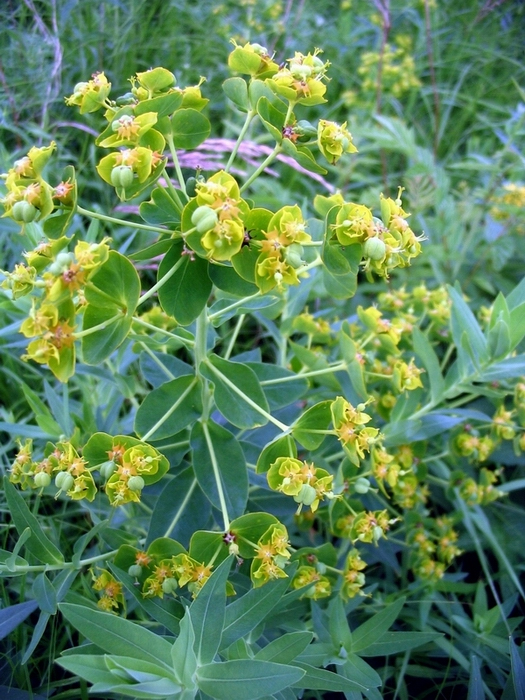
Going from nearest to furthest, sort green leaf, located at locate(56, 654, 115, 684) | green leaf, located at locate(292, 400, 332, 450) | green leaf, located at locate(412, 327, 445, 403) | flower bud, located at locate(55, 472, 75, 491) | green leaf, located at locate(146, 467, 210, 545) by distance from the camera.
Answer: green leaf, located at locate(56, 654, 115, 684) < flower bud, located at locate(55, 472, 75, 491) < green leaf, located at locate(292, 400, 332, 450) < green leaf, located at locate(146, 467, 210, 545) < green leaf, located at locate(412, 327, 445, 403)

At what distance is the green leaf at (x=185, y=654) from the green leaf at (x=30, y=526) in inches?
15.9

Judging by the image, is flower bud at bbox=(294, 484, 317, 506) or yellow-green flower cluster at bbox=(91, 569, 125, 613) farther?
yellow-green flower cluster at bbox=(91, 569, 125, 613)

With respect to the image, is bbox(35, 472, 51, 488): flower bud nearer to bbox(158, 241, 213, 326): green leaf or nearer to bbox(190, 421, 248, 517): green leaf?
bbox(190, 421, 248, 517): green leaf

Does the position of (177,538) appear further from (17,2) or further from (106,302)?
(17,2)

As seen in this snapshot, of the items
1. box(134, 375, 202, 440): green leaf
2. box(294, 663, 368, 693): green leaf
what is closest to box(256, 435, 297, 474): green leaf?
box(134, 375, 202, 440): green leaf

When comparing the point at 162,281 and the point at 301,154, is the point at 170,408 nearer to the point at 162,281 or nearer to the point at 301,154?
the point at 162,281

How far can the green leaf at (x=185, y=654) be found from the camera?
1.08m

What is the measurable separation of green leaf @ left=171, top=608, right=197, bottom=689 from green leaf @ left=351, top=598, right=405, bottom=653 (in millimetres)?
488

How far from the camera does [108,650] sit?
3.66 feet

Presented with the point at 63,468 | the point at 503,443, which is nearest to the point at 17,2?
the point at 63,468

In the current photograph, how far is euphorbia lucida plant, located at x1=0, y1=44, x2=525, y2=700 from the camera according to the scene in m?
1.13

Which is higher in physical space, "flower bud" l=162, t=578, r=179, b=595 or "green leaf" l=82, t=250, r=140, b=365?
"green leaf" l=82, t=250, r=140, b=365

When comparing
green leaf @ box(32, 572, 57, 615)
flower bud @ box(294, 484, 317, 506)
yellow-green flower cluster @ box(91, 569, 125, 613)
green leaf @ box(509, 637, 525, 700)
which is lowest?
green leaf @ box(509, 637, 525, 700)

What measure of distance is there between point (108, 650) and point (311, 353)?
37.4 inches
